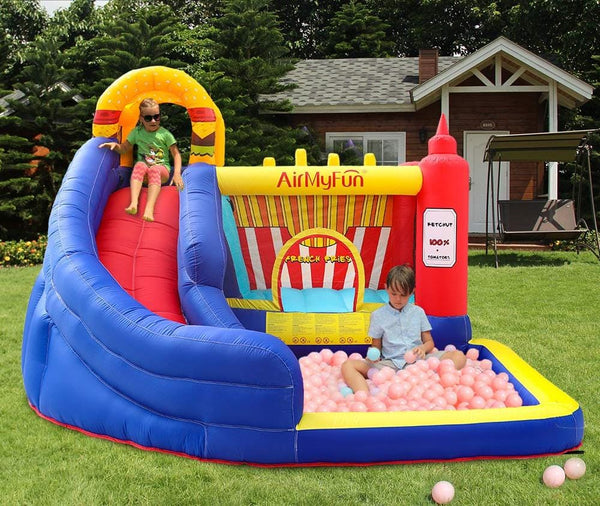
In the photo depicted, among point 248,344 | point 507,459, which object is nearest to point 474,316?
point 507,459

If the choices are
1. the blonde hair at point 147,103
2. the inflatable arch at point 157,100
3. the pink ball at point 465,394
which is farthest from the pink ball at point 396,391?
the blonde hair at point 147,103

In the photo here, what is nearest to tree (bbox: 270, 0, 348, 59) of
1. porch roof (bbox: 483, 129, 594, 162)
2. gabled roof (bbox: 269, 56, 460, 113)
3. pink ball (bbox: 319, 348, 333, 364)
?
gabled roof (bbox: 269, 56, 460, 113)

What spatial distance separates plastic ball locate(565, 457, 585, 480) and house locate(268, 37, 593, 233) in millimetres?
11181

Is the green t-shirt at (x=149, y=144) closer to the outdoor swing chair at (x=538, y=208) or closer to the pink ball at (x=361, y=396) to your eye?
the pink ball at (x=361, y=396)

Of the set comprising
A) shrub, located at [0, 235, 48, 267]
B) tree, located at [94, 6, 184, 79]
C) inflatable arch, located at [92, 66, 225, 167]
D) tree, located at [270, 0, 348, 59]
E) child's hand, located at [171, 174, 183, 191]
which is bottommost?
shrub, located at [0, 235, 48, 267]

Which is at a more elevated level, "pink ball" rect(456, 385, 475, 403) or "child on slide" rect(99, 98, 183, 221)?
"child on slide" rect(99, 98, 183, 221)

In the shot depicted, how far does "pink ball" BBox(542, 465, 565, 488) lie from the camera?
3150 mm

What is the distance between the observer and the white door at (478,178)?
48.4 feet

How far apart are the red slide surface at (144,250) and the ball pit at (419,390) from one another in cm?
116

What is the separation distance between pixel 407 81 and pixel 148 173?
11.4m

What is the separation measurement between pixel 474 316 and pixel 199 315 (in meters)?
3.66

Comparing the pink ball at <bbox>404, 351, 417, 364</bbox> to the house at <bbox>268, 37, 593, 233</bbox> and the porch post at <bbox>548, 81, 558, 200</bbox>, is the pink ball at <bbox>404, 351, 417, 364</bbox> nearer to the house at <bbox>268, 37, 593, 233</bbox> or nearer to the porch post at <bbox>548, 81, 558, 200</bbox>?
the porch post at <bbox>548, 81, 558, 200</bbox>

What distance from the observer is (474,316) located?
23.8 feet

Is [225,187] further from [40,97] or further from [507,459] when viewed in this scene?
[40,97]
